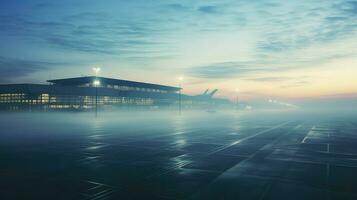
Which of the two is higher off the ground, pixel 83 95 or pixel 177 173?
pixel 83 95

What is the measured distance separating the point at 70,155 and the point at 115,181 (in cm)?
716

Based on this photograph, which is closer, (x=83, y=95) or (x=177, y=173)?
(x=177, y=173)

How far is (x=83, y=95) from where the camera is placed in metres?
105

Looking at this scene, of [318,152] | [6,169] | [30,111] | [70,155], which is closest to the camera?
[6,169]

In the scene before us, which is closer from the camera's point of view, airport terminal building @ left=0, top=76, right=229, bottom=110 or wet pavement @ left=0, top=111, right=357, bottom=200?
wet pavement @ left=0, top=111, right=357, bottom=200

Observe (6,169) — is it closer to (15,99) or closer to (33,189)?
(33,189)

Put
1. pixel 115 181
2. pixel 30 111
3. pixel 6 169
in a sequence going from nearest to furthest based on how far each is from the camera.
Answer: pixel 115 181, pixel 6 169, pixel 30 111

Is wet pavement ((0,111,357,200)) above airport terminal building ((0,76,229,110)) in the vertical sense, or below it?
below

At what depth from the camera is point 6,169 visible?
13.9 m

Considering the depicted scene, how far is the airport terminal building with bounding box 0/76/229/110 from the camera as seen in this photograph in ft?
305

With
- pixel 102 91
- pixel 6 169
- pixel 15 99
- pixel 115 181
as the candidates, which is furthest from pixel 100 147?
pixel 102 91

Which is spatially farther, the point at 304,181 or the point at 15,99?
the point at 15,99

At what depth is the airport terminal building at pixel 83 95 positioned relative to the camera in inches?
3661

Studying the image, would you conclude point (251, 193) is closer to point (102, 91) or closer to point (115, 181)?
point (115, 181)
